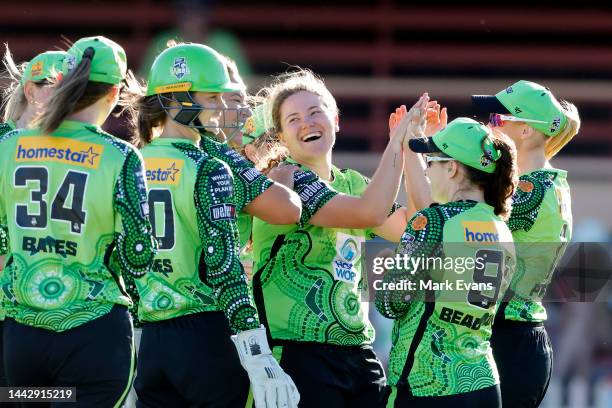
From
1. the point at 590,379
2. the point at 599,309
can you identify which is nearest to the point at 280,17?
the point at 599,309

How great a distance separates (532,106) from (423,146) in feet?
2.31

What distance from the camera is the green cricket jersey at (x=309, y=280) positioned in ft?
11.6

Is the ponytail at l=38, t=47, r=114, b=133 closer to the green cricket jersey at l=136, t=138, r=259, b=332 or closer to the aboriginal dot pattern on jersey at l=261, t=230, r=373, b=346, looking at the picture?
the green cricket jersey at l=136, t=138, r=259, b=332

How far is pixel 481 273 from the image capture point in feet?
10.8

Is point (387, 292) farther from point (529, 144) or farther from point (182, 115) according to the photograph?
point (529, 144)

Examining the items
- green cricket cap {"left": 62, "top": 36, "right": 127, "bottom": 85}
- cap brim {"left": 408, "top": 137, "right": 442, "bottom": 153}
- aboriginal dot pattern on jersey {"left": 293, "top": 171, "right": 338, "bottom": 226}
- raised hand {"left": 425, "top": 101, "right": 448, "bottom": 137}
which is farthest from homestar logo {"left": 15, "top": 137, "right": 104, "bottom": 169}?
raised hand {"left": 425, "top": 101, "right": 448, "bottom": 137}

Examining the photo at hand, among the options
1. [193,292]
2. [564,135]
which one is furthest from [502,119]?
[193,292]

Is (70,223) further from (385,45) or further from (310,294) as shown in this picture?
(385,45)

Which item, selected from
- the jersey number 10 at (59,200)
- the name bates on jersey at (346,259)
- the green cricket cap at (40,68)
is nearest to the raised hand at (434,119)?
the name bates on jersey at (346,259)

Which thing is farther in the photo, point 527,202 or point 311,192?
point 527,202

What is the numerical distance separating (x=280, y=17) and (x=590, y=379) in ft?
17.0

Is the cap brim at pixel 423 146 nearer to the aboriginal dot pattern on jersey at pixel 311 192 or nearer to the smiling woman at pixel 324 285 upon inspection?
the smiling woman at pixel 324 285

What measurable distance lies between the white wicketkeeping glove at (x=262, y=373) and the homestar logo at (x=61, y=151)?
62 centimetres

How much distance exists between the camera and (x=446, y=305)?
3236 millimetres
